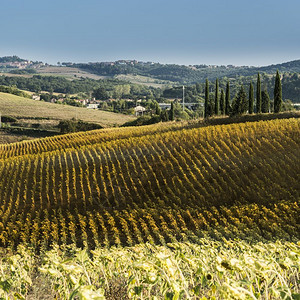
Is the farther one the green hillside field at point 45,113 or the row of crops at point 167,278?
the green hillside field at point 45,113

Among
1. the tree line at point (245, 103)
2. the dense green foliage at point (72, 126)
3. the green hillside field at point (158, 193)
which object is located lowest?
the dense green foliage at point (72, 126)

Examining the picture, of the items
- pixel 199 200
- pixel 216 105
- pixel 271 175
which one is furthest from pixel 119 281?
pixel 216 105

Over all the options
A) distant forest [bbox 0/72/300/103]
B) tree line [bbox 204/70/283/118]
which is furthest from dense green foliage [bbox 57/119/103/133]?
distant forest [bbox 0/72/300/103]

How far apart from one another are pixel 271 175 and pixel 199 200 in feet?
11.0

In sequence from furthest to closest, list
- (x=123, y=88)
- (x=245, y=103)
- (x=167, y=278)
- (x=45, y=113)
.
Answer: (x=123, y=88) → (x=45, y=113) → (x=245, y=103) → (x=167, y=278)

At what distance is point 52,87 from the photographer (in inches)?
6742

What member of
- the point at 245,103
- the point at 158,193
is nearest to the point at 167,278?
the point at 158,193

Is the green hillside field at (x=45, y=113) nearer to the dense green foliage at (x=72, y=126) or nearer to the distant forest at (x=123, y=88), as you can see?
the dense green foliage at (x=72, y=126)

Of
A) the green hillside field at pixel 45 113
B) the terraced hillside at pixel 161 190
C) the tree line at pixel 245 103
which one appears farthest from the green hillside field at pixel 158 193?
the green hillside field at pixel 45 113

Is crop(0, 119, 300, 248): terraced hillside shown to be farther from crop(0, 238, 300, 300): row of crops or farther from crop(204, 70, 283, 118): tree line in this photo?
crop(204, 70, 283, 118): tree line

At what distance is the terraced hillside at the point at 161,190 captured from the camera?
11062 millimetres

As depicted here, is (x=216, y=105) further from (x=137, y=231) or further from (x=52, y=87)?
(x=52, y=87)

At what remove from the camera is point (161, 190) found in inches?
577

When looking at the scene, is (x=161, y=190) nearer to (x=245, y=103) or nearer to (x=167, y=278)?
(x=167, y=278)
